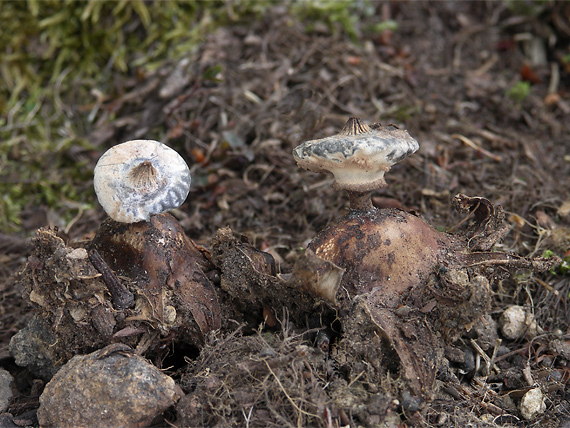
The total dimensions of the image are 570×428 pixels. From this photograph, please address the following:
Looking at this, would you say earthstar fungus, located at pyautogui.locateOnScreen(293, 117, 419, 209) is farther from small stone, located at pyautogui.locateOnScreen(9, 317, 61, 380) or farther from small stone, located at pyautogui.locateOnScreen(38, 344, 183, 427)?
small stone, located at pyautogui.locateOnScreen(9, 317, 61, 380)

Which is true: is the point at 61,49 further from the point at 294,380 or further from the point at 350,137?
the point at 294,380

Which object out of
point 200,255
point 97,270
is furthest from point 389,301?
point 97,270

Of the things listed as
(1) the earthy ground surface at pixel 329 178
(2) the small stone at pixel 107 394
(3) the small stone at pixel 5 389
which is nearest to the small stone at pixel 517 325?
A: (1) the earthy ground surface at pixel 329 178

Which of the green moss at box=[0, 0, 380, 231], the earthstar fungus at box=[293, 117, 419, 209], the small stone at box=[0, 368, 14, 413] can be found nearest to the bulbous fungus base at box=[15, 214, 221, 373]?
the small stone at box=[0, 368, 14, 413]

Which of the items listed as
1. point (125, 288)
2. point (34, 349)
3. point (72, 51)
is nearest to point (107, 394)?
point (125, 288)

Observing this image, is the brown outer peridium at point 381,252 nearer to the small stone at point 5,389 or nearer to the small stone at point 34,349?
the small stone at point 34,349
